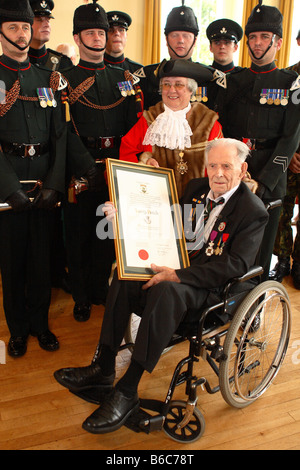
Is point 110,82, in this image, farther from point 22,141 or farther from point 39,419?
point 39,419

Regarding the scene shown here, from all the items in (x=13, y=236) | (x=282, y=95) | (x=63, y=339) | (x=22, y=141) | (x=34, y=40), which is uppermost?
(x=34, y=40)

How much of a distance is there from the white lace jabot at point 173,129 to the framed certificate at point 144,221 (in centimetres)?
22

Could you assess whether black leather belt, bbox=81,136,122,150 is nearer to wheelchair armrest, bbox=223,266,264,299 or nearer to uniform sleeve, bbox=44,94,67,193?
uniform sleeve, bbox=44,94,67,193

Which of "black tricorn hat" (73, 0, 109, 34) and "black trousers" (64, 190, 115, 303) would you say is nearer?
"black tricorn hat" (73, 0, 109, 34)

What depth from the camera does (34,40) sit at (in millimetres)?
3168

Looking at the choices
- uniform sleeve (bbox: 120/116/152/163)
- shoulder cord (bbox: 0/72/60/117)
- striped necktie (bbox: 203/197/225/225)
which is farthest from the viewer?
uniform sleeve (bbox: 120/116/152/163)

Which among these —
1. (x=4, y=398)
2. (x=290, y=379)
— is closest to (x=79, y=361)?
(x=4, y=398)

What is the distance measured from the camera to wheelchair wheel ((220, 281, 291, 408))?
1.87 metres

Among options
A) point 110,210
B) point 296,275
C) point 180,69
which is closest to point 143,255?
point 110,210

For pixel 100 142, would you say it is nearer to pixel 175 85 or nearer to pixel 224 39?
pixel 175 85

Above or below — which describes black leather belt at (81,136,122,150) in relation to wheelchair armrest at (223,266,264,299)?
above

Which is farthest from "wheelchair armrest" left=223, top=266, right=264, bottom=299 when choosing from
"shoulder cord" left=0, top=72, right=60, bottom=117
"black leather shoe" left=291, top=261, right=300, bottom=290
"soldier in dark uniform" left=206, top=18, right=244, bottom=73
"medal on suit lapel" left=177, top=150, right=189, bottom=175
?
"soldier in dark uniform" left=206, top=18, right=244, bottom=73

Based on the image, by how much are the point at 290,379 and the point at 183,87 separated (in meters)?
1.66

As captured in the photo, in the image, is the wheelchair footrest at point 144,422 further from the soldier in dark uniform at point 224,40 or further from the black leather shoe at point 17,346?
the soldier in dark uniform at point 224,40
